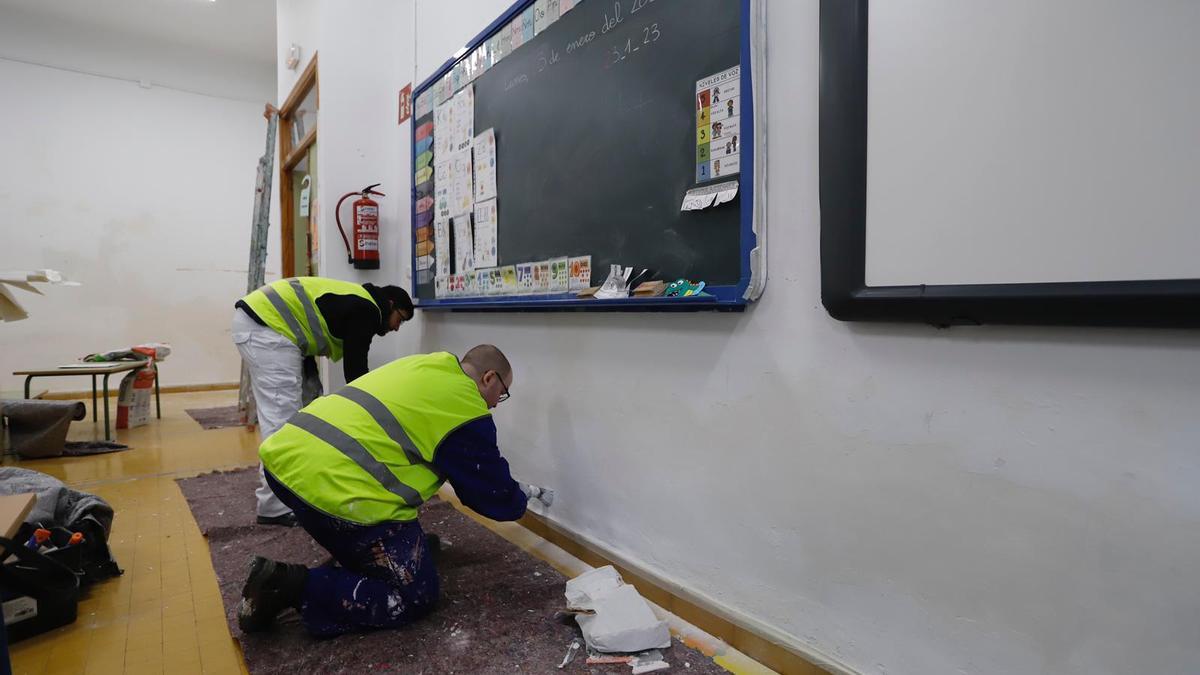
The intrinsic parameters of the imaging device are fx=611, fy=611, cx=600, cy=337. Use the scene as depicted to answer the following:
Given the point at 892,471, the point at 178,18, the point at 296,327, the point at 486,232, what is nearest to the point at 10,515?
the point at 296,327

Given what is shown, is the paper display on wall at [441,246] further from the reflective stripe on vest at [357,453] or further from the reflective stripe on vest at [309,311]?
the reflective stripe on vest at [357,453]

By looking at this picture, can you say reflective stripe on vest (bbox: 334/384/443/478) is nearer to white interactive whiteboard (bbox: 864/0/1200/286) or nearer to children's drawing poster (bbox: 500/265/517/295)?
children's drawing poster (bbox: 500/265/517/295)

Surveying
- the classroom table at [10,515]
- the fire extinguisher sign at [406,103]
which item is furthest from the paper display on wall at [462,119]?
the classroom table at [10,515]

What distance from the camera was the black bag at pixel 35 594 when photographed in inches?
59.9

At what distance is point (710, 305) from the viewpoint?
143 centimetres

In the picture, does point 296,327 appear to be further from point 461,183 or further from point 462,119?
point 462,119

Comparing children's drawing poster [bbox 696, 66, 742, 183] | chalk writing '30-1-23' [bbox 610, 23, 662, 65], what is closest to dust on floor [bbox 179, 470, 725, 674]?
children's drawing poster [bbox 696, 66, 742, 183]

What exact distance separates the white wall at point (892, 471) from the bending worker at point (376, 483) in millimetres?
440

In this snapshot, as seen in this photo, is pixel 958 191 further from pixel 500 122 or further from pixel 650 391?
pixel 500 122

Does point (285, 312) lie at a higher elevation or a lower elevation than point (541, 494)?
higher

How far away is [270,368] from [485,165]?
3.86ft

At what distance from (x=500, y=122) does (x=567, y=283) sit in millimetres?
783

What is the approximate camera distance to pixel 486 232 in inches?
94.7

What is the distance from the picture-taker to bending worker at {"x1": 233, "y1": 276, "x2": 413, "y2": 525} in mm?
2379
